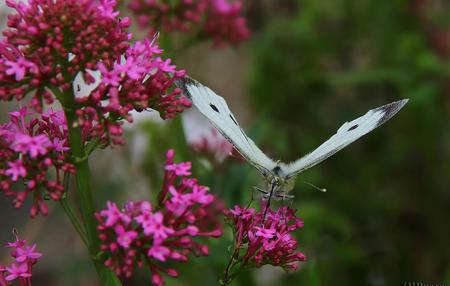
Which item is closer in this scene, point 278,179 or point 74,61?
point 74,61

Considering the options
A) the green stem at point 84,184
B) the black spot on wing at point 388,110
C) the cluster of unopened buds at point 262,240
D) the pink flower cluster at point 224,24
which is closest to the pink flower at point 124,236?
the green stem at point 84,184

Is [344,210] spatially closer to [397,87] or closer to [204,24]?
[397,87]

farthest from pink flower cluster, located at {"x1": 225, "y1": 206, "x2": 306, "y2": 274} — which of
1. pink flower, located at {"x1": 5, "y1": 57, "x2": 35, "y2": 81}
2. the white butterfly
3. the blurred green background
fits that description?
the blurred green background

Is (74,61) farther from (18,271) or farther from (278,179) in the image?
(278,179)

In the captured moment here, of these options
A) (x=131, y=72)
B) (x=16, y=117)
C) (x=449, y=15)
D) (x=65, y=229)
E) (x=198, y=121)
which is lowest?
(x=16, y=117)

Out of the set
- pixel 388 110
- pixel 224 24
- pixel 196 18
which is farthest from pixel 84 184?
pixel 224 24

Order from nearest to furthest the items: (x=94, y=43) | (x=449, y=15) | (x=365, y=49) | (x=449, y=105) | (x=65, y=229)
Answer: (x=94, y=43) < (x=449, y=15) < (x=449, y=105) < (x=365, y=49) < (x=65, y=229)

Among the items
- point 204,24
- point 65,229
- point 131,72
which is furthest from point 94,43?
point 65,229
